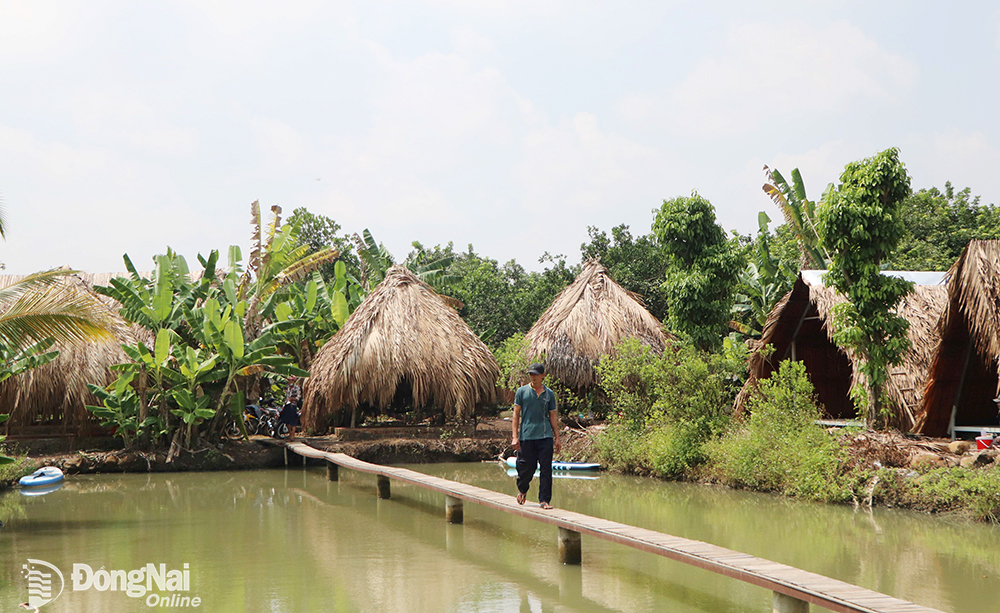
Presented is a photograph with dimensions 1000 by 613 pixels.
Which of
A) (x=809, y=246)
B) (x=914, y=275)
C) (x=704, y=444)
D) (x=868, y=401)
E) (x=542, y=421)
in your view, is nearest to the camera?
(x=542, y=421)

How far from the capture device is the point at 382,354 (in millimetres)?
14016

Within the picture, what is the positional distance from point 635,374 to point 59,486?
808 cm

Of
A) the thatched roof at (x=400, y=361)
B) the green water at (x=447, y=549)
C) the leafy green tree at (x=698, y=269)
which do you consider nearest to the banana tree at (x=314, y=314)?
the thatched roof at (x=400, y=361)

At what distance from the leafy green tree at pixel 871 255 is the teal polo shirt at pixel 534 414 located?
5089mm

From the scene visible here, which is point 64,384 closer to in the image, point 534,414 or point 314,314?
point 314,314

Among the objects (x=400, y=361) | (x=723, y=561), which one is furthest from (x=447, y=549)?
(x=400, y=361)

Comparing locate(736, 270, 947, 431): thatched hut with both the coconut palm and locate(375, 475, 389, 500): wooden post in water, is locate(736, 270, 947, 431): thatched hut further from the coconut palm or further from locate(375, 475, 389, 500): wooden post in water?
the coconut palm

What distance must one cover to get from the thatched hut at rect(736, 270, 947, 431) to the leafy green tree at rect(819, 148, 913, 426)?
465mm

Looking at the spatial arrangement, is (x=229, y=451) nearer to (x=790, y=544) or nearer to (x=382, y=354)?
(x=382, y=354)

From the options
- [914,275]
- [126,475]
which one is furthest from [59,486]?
[914,275]

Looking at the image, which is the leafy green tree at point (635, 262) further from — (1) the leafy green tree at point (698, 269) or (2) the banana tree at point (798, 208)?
(1) the leafy green tree at point (698, 269)

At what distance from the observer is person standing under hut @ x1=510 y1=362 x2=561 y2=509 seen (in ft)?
22.7

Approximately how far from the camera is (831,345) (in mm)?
14805

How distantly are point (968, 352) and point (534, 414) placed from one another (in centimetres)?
666
